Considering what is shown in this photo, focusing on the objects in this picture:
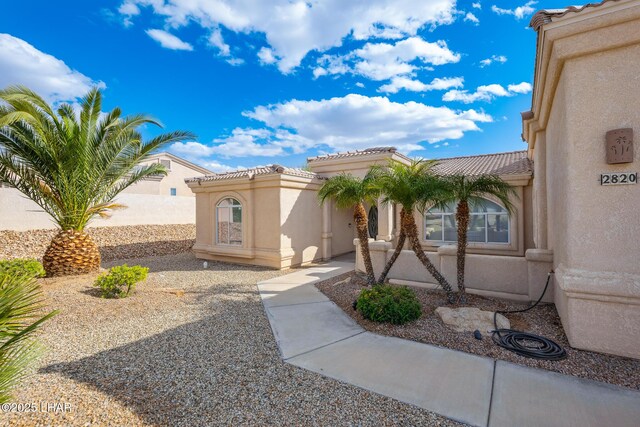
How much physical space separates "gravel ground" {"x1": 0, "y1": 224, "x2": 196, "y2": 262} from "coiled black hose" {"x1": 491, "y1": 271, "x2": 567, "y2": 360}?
1678cm

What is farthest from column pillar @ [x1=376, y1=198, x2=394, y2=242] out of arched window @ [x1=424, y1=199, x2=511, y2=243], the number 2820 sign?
the number 2820 sign

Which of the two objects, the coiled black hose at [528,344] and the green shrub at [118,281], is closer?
the coiled black hose at [528,344]

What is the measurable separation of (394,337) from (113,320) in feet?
19.7

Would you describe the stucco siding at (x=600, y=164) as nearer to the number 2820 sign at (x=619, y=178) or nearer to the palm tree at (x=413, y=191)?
the number 2820 sign at (x=619, y=178)

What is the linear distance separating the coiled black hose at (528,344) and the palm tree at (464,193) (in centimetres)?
190

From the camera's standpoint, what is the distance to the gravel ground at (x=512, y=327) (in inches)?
179

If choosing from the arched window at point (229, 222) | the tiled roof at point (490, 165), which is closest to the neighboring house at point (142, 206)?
the arched window at point (229, 222)

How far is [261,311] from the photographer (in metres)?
7.58

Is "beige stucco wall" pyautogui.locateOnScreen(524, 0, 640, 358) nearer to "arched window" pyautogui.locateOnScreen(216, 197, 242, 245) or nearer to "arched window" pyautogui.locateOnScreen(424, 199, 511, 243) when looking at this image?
"arched window" pyautogui.locateOnScreen(424, 199, 511, 243)

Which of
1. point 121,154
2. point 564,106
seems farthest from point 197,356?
point 121,154

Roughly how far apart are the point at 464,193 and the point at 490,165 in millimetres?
9706

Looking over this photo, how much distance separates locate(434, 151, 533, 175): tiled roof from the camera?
13359 millimetres

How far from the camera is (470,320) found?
637cm

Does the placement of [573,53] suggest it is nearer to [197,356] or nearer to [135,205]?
[197,356]
